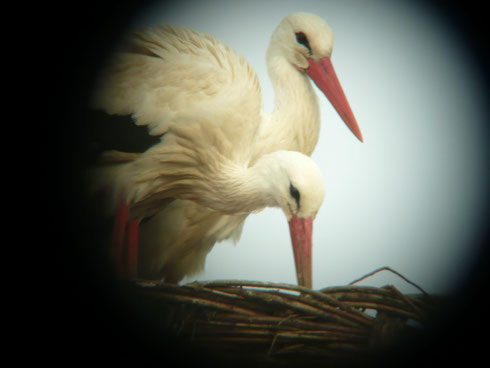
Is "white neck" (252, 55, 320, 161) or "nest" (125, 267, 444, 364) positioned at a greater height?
"white neck" (252, 55, 320, 161)

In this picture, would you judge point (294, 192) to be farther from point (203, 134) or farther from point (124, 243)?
point (124, 243)

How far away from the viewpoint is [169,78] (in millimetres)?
1378

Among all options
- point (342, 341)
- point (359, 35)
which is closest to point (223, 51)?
point (359, 35)

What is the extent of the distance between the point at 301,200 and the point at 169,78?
505 mm

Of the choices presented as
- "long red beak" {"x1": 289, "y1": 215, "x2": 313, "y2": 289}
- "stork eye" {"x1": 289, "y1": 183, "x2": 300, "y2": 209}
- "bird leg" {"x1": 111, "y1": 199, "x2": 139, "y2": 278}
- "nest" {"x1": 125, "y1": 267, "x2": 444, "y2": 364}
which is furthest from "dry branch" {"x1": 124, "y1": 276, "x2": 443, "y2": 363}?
"bird leg" {"x1": 111, "y1": 199, "x2": 139, "y2": 278}

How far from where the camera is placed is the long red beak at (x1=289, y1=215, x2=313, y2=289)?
1.18 m

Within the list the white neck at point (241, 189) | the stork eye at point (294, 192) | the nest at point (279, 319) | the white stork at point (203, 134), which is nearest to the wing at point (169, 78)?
the white stork at point (203, 134)

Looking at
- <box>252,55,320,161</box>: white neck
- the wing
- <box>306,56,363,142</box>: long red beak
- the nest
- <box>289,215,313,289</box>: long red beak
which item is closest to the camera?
the nest

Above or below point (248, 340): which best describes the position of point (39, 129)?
above

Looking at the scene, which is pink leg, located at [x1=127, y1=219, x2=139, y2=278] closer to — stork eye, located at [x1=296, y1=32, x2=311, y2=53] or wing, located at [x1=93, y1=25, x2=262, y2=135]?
wing, located at [x1=93, y1=25, x2=262, y2=135]

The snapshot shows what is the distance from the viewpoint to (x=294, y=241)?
3.99 ft

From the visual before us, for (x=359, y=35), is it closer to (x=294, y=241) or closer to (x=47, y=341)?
(x=294, y=241)

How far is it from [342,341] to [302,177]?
0.40 m

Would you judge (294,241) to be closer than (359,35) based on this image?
Yes
